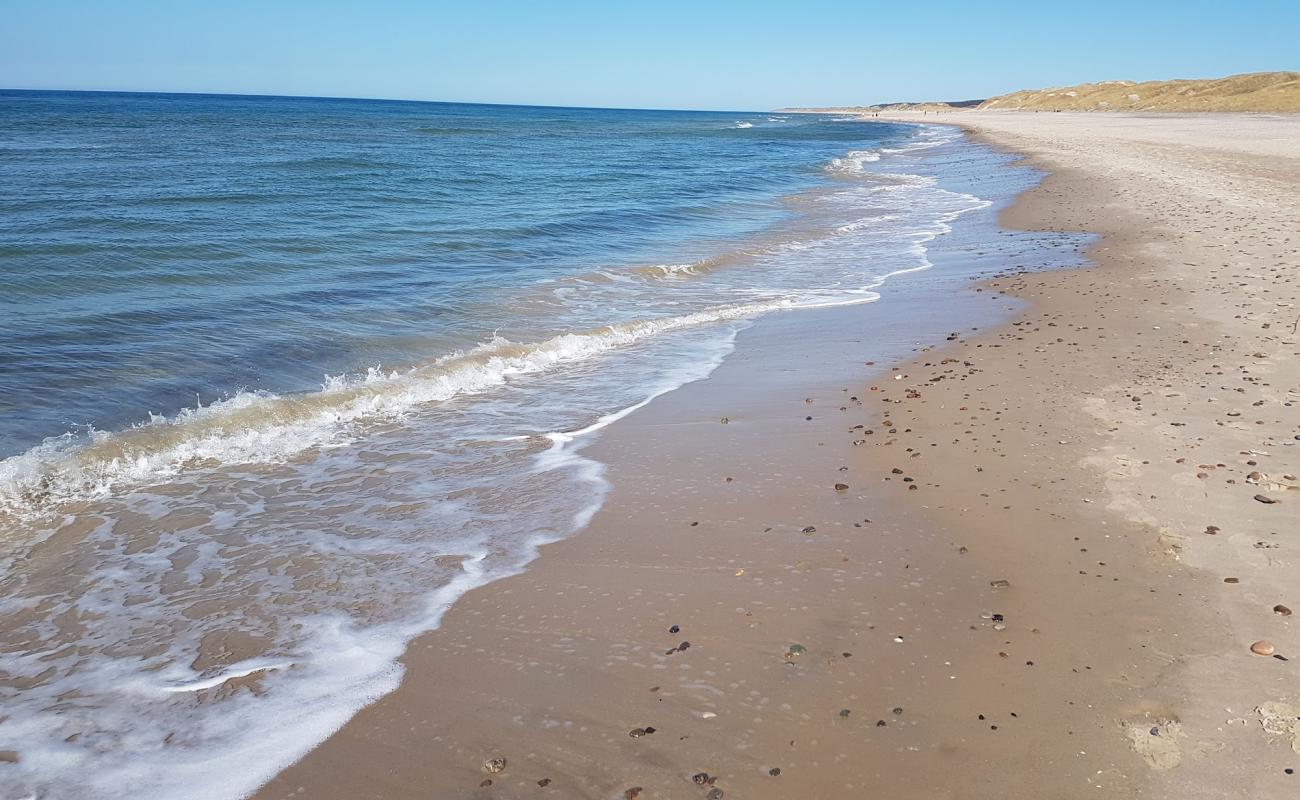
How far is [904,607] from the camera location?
4.32m

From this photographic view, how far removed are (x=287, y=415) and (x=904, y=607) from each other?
6.06 m

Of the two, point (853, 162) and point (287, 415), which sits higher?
point (853, 162)

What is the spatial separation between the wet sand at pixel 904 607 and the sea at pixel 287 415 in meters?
0.50

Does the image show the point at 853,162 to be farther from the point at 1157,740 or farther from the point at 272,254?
the point at 1157,740

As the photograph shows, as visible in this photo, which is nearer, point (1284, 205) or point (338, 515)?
point (338, 515)

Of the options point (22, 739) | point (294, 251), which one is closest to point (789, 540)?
point (22, 739)

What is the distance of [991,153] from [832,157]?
925 centimetres

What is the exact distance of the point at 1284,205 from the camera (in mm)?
17828

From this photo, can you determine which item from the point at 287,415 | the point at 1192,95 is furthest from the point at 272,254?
the point at 1192,95

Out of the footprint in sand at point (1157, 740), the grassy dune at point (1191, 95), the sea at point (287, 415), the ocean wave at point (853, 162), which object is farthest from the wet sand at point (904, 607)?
the grassy dune at point (1191, 95)

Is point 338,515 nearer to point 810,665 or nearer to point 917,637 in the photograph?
point 810,665

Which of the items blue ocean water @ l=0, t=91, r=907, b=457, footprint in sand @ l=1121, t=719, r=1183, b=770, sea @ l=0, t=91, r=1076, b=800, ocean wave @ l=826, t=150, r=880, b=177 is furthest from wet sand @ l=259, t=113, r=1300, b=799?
ocean wave @ l=826, t=150, r=880, b=177

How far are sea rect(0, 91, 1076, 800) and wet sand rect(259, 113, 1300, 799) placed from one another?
0.50 meters

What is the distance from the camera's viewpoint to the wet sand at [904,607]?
328 centimetres
